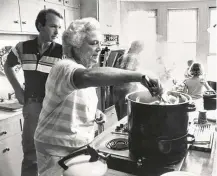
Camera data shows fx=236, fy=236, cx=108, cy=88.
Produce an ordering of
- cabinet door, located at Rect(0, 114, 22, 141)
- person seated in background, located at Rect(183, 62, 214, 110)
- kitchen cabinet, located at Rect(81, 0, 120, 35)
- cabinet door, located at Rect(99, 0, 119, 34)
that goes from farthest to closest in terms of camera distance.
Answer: cabinet door, located at Rect(99, 0, 119, 34)
kitchen cabinet, located at Rect(81, 0, 120, 35)
person seated in background, located at Rect(183, 62, 214, 110)
cabinet door, located at Rect(0, 114, 22, 141)

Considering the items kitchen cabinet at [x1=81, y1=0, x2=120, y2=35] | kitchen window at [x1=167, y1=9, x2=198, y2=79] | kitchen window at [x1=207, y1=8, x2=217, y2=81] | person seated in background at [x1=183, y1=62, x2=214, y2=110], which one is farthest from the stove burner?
kitchen window at [x1=207, y1=8, x2=217, y2=81]

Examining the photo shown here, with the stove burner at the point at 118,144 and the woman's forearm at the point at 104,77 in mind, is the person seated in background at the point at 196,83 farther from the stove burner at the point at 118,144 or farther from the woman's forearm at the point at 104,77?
the woman's forearm at the point at 104,77

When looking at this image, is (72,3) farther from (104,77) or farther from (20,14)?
(104,77)

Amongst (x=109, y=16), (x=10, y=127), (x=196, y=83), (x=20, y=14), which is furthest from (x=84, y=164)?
(x=109, y=16)

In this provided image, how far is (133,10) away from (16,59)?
3.62m

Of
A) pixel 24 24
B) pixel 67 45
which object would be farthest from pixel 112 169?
pixel 24 24

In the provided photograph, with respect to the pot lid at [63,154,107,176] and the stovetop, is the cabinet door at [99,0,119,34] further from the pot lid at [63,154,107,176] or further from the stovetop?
the pot lid at [63,154,107,176]

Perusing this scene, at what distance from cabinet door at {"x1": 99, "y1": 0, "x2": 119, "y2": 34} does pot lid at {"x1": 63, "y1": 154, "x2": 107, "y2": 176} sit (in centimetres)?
324

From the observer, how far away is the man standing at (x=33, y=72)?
2.19m

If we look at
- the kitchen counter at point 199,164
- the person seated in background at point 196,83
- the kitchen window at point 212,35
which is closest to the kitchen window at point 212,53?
the kitchen window at point 212,35

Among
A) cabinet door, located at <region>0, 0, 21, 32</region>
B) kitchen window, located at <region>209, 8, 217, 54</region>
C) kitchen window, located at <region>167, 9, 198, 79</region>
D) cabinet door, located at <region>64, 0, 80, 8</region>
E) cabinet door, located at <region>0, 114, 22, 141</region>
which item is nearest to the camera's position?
cabinet door, located at <region>0, 114, 22, 141</region>

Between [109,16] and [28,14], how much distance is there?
1.73 metres

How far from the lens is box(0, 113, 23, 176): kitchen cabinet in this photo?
2193 mm

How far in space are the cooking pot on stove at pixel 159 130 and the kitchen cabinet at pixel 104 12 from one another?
3041 millimetres
